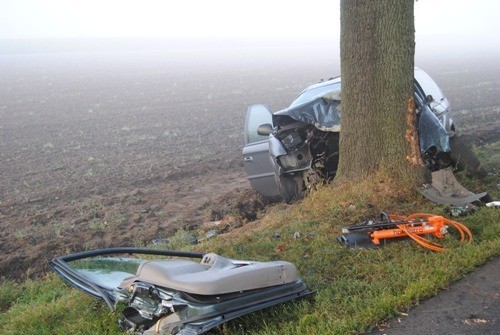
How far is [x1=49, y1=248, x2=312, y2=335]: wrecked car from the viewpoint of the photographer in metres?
3.89

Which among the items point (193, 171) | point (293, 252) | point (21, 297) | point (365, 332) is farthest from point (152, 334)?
point (193, 171)

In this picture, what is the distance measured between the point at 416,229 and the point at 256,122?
5.17m

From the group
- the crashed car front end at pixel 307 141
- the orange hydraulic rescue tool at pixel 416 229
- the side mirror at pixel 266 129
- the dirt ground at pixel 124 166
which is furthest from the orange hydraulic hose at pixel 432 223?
the dirt ground at pixel 124 166

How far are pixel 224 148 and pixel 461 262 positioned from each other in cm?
1261

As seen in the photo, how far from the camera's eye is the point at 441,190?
22.4 ft

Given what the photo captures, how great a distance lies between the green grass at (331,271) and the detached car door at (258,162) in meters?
1.98

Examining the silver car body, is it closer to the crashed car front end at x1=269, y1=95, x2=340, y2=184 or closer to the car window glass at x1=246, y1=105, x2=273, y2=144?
the crashed car front end at x1=269, y1=95, x2=340, y2=184

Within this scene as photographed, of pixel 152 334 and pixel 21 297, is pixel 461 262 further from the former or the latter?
pixel 21 297

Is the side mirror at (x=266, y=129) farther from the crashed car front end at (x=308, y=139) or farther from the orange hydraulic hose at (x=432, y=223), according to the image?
the orange hydraulic hose at (x=432, y=223)

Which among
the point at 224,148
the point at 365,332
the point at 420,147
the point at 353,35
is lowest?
the point at 224,148

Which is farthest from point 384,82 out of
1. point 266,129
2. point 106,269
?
point 106,269

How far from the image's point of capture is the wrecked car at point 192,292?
389cm

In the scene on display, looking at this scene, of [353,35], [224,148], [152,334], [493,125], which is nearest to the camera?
[152,334]

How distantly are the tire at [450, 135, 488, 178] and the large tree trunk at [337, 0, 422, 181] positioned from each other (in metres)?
1.02
